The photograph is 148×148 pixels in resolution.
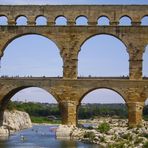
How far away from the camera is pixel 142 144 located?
1432 inches

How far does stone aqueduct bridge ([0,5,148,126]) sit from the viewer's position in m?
49.7

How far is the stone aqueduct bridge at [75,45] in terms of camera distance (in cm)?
4969

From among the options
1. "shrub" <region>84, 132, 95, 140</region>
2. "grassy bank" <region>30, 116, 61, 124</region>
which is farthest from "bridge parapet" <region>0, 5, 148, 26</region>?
"grassy bank" <region>30, 116, 61, 124</region>

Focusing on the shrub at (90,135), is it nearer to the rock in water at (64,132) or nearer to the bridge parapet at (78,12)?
the rock in water at (64,132)

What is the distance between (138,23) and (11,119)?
23397 millimetres

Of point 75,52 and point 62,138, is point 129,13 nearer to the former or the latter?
point 75,52

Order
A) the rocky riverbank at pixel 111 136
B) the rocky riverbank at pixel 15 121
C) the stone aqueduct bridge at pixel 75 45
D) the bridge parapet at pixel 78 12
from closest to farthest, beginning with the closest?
the rocky riverbank at pixel 111 136 → the stone aqueduct bridge at pixel 75 45 → the bridge parapet at pixel 78 12 → the rocky riverbank at pixel 15 121

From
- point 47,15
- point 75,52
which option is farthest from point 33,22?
point 75,52

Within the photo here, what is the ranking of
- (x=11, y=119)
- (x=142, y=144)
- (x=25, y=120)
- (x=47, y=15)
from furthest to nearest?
(x=25, y=120), (x=11, y=119), (x=47, y=15), (x=142, y=144)

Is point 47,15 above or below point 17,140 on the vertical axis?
above

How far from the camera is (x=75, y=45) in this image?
5094cm

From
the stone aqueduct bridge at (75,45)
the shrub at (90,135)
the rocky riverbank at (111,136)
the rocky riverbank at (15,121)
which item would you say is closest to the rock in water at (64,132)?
the rocky riverbank at (111,136)

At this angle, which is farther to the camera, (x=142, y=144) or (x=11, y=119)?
(x=11, y=119)

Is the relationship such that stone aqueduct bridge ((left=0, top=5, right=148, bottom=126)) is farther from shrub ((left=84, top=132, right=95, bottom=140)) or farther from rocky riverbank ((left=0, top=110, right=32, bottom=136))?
rocky riverbank ((left=0, top=110, right=32, bottom=136))
